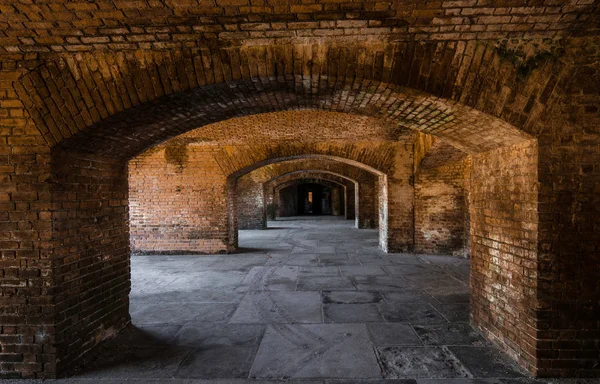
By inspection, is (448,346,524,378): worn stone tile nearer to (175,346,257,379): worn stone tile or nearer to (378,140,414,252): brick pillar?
(175,346,257,379): worn stone tile

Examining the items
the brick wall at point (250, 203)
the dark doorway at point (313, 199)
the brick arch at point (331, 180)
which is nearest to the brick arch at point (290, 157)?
→ the brick wall at point (250, 203)

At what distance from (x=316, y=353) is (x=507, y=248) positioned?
2.29m

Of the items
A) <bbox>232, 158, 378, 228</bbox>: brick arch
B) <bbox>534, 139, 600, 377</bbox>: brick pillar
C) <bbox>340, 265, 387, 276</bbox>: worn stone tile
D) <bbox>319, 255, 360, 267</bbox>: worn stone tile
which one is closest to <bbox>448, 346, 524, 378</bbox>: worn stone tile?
<bbox>534, 139, 600, 377</bbox>: brick pillar

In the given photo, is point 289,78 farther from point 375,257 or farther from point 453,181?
point 453,181

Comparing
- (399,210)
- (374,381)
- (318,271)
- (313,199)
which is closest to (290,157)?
(399,210)

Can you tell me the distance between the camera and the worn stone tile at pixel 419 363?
322 cm

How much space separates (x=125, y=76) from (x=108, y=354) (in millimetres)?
2930

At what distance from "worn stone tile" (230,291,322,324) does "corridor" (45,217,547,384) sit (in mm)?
16

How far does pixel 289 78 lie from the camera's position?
326 cm

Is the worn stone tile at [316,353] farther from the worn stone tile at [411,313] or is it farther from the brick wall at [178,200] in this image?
the brick wall at [178,200]

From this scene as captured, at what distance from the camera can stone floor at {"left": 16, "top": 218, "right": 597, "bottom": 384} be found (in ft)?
10.8

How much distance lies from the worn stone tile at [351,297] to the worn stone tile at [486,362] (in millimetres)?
1756

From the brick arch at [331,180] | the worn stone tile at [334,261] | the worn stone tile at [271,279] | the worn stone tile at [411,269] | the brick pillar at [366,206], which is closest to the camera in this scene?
the worn stone tile at [271,279]

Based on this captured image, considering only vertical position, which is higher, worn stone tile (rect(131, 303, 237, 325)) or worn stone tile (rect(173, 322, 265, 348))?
worn stone tile (rect(131, 303, 237, 325))
